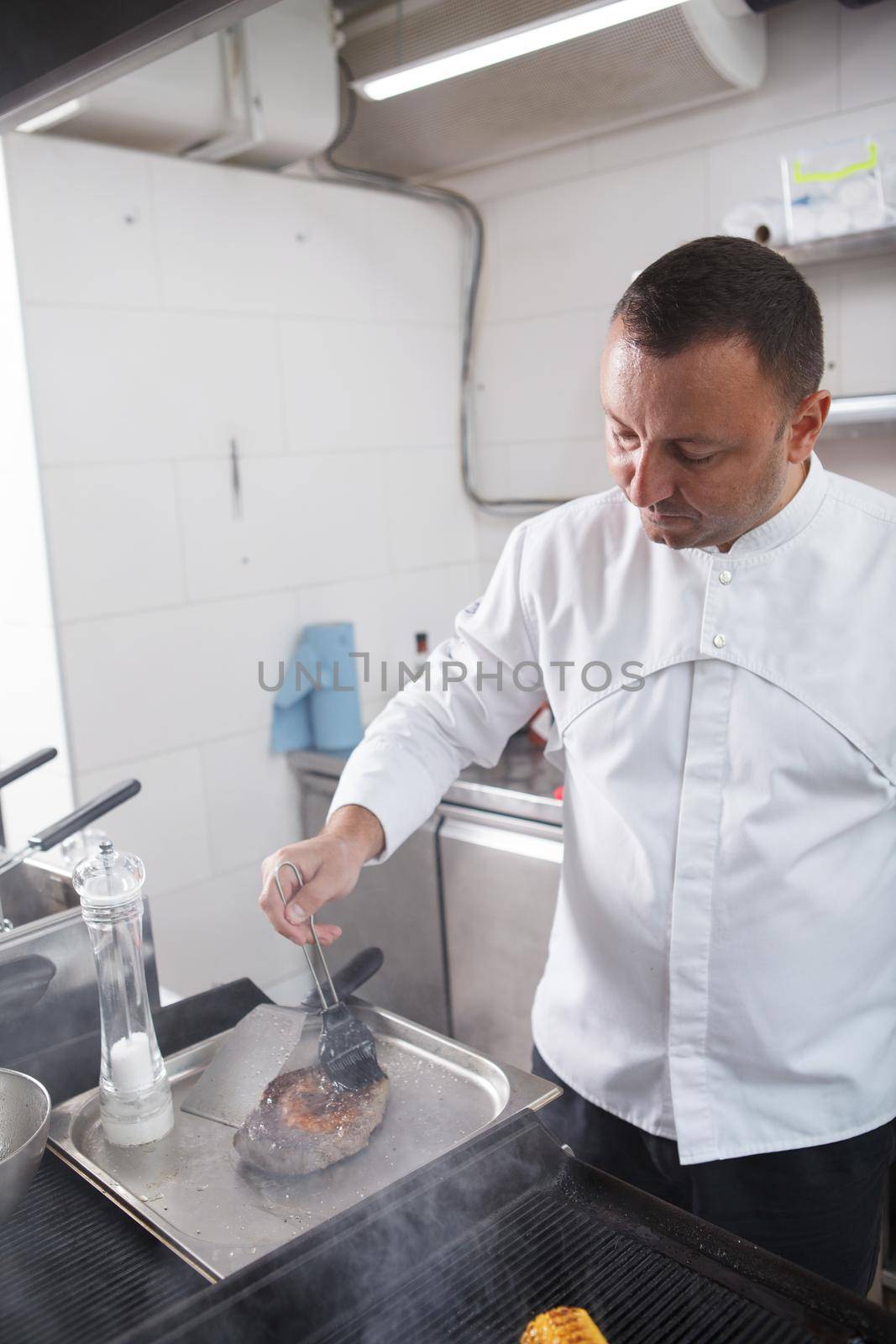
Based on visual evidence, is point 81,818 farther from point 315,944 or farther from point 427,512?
point 427,512

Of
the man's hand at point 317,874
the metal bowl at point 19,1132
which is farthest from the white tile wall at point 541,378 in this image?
the metal bowl at point 19,1132

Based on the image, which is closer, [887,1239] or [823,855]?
[823,855]

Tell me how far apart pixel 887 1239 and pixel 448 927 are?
107 centimetres

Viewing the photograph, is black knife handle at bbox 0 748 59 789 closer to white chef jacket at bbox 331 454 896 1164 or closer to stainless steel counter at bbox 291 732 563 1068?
white chef jacket at bbox 331 454 896 1164

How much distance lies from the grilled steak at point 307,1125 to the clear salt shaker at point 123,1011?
97mm

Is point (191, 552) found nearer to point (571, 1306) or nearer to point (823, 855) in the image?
point (823, 855)

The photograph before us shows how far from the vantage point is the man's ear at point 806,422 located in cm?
123

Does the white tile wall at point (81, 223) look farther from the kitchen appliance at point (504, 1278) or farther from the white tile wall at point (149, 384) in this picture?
the kitchen appliance at point (504, 1278)

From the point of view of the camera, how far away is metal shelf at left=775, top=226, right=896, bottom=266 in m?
2.12

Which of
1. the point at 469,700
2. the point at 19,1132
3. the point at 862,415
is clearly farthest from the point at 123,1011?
the point at 862,415

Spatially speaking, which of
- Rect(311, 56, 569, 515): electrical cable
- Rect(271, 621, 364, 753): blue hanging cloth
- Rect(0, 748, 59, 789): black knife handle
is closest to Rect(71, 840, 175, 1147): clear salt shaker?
Rect(0, 748, 59, 789): black knife handle

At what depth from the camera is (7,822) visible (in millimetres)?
2486

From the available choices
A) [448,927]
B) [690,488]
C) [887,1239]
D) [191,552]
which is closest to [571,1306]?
[690,488]

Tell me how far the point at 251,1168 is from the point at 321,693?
67.4 inches
